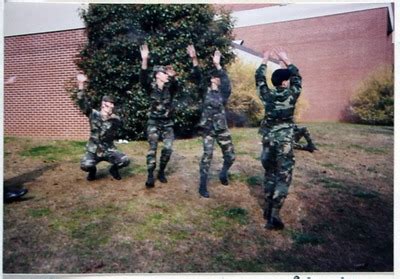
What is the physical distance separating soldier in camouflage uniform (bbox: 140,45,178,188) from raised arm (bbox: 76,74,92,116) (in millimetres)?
624

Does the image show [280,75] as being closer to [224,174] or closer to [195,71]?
[195,71]

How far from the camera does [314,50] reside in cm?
442

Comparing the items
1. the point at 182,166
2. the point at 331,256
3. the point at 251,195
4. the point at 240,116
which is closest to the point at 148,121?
the point at 182,166

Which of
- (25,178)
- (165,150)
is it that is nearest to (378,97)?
(165,150)

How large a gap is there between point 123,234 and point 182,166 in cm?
92

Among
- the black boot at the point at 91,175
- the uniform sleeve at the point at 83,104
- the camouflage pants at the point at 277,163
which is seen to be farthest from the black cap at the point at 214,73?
the black boot at the point at 91,175

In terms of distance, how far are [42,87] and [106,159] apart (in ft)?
3.48

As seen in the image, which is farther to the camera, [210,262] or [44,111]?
[44,111]

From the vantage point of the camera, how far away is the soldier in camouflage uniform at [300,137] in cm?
430

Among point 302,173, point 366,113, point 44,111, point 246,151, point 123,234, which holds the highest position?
point 44,111

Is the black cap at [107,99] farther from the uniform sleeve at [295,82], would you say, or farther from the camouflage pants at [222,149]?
the uniform sleeve at [295,82]

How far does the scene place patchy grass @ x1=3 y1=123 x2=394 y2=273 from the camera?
13.2 ft

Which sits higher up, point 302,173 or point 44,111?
point 44,111

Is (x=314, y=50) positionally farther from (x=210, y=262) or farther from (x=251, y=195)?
(x=210, y=262)
